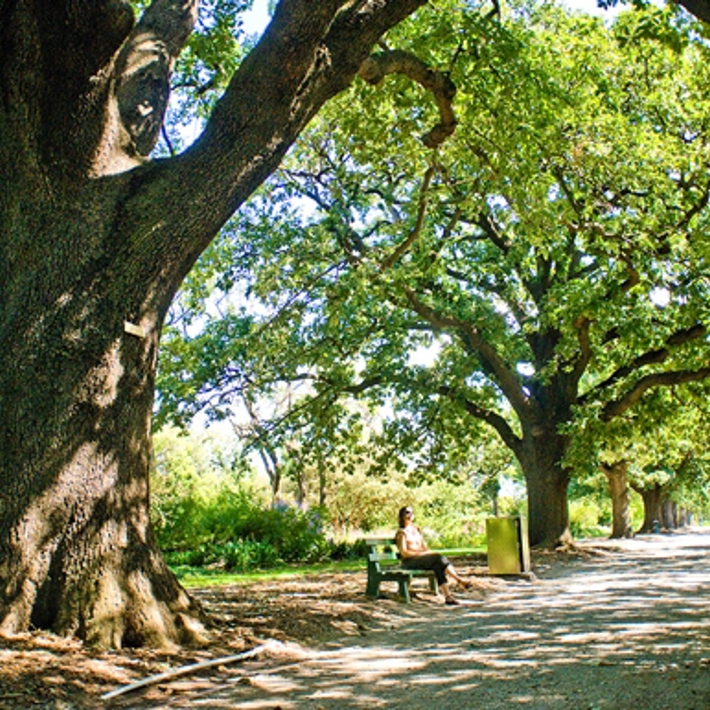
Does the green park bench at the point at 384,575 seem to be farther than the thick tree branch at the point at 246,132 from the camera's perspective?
Yes

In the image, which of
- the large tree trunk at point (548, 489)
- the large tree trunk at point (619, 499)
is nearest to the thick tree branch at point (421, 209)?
the large tree trunk at point (548, 489)

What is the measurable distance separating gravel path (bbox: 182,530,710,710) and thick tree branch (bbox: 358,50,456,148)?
5.84 m

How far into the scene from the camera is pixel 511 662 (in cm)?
611

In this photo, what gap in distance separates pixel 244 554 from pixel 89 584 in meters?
11.8

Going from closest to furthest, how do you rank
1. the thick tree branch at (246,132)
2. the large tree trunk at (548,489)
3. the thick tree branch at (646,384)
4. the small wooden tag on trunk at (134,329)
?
1. the small wooden tag on trunk at (134,329)
2. the thick tree branch at (246,132)
3. the thick tree branch at (646,384)
4. the large tree trunk at (548,489)

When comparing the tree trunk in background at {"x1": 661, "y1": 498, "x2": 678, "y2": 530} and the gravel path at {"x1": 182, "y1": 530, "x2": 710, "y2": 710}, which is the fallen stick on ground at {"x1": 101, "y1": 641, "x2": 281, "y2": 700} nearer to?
the gravel path at {"x1": 182, "y1": 530, "x2": 710, "y2": 710}

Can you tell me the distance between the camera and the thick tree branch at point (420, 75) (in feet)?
27.5

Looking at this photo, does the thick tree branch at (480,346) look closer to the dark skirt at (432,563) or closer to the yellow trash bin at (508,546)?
the yellow trash bin at (508,546)

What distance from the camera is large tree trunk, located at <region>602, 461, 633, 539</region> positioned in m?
35.2

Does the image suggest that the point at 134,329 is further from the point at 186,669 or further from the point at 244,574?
the point at 244,574

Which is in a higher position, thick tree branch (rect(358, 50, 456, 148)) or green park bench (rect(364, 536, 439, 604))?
thick tree branch (rect(358, 50, 456, 148))

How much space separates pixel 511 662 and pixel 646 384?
13662mm

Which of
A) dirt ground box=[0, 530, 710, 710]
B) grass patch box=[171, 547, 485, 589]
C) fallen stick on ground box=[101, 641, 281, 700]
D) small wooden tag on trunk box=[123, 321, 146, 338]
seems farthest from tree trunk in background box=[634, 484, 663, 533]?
small wooden tag on trunk box=[123, 321, 146, 338]

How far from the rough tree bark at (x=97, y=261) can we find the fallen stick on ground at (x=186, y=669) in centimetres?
54
